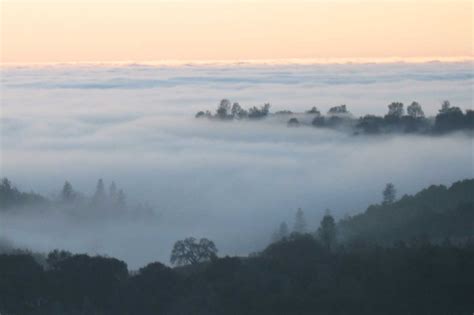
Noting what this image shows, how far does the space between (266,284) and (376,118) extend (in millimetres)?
48144

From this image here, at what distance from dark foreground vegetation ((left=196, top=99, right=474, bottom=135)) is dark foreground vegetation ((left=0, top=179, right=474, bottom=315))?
39.0 meters

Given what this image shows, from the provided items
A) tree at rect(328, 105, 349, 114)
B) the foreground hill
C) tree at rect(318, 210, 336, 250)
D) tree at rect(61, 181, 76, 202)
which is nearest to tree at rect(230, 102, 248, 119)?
tree at rect(328, 105, 349, 114)

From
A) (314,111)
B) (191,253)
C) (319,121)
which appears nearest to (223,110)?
(314,111)

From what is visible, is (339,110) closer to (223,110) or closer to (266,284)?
(223,110)

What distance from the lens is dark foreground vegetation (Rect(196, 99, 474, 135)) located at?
213ft

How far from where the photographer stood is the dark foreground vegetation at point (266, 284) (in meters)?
21.7

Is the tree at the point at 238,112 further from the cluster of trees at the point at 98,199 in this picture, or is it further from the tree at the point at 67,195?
the tree at the point at 67,195

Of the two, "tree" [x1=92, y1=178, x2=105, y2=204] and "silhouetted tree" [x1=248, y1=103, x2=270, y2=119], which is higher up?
"silhouetted tree" [x1=248, y1=103, x2=270, y2=119]

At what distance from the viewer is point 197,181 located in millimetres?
66500

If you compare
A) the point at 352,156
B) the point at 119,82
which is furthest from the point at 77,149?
the point at 119,82

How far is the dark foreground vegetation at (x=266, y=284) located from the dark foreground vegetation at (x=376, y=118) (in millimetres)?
38987

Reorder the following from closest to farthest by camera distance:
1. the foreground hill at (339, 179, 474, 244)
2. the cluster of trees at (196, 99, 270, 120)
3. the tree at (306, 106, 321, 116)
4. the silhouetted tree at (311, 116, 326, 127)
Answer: the foreground hill at (339, 179, 474, 244)
the silhouetted tree at (311, 116, 326, 127)
the tree at (306, 106, 321, 116)
the cluster of trees at (196, 99, 270, 120)

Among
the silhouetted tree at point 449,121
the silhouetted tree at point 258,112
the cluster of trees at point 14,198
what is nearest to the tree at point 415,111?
the silhouetted tree at point 449,121

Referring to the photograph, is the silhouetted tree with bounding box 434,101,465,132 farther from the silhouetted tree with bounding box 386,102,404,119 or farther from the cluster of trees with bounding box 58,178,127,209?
the cluster of trees with bounding box 58,178,127,209
